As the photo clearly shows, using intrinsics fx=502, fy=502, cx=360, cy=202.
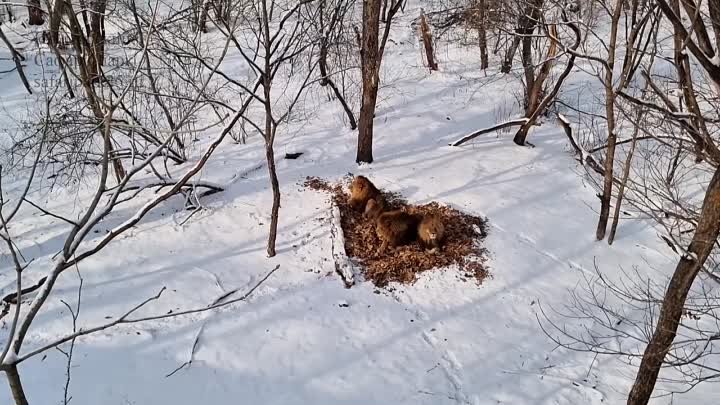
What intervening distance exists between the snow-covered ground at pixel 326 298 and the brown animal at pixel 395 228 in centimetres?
57

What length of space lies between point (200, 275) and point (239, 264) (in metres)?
0.47

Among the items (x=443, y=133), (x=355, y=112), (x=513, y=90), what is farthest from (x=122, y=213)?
(x=513, y=90)

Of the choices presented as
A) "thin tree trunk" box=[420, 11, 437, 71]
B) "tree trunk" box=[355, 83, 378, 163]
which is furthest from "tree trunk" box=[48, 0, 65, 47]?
"thin tree trunk" box=[420, 11, 437, 71]

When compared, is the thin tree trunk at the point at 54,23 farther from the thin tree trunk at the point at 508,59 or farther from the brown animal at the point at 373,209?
the thin tree trunk at the point at 508,59

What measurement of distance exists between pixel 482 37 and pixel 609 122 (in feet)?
21.6

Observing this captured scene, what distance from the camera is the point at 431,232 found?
6020mm

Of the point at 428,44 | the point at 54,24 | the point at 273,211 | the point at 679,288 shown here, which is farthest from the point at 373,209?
the point at 428,44

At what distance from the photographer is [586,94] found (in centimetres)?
1094

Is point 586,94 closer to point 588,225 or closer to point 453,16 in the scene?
point 453,16

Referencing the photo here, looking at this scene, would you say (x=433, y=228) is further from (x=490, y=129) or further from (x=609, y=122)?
(x=490, y=129)

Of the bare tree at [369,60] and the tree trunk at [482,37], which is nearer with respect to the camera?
the bare tree at [369,60]

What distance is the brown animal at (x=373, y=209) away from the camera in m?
6.48

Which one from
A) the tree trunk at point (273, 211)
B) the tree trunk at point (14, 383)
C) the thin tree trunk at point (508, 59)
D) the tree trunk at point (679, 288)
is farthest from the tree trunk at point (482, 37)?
the tree trunk at point (14, 383)


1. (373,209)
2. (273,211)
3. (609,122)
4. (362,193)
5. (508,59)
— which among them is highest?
(508,59)
